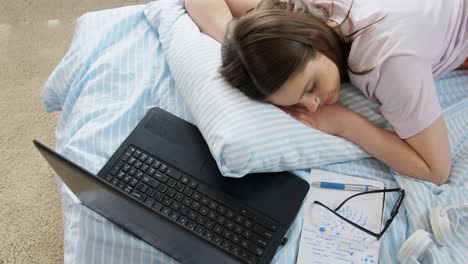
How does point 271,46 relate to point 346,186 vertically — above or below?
above

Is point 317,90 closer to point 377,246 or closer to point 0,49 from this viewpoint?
point 377,246

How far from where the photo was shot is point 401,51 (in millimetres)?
805

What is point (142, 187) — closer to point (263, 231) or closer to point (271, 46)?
point (263, 231)

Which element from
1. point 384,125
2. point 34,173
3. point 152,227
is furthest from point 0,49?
point 384,125

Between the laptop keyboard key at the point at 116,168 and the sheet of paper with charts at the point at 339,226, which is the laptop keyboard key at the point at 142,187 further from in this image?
the sheet of paper with charts at the point at 339,226

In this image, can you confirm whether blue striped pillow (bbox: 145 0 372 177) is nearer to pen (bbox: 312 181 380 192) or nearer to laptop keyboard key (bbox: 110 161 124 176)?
pen (bbox: 312 181 380 192)

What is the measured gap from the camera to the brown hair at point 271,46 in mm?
748

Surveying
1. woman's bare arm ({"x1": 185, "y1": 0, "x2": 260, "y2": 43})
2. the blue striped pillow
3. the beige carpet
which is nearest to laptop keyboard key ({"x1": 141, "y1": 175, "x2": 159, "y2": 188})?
the blue striped pillow

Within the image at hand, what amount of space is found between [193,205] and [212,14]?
0.47m

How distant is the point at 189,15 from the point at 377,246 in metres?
0.68

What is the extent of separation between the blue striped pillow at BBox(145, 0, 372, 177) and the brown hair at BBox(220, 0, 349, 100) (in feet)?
0.12

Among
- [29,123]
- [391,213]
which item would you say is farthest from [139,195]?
[29,123]

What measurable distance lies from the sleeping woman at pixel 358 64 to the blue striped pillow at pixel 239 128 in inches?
1.1

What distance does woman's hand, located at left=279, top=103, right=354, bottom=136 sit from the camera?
35.0 inches
